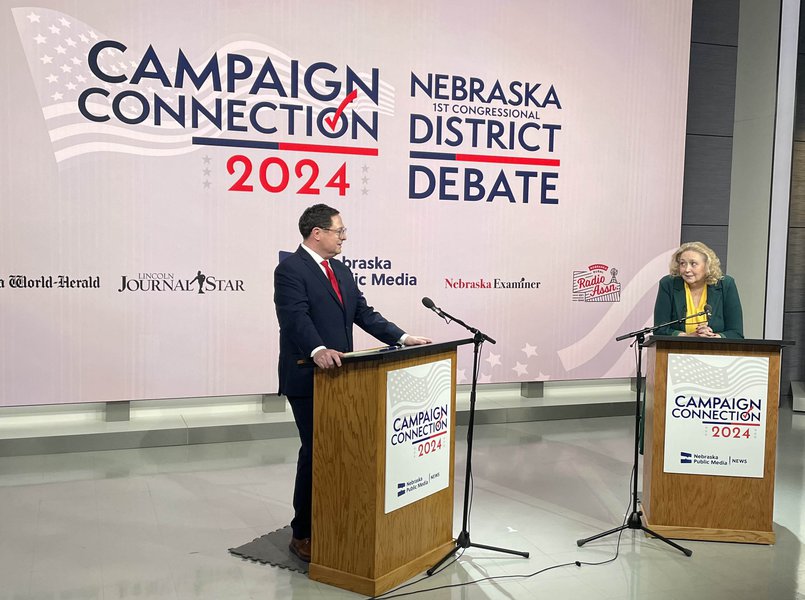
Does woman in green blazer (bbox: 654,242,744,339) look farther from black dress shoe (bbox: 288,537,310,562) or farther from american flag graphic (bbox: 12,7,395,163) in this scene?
american flag graphic (bbox: 12,7,395,163)

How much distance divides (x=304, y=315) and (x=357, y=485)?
2.58 ft

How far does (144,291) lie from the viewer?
19.3 ft

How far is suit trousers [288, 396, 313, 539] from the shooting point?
3.80 m

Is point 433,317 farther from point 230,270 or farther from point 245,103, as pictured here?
point 245,103

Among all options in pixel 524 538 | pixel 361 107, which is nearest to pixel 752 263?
pixel 361 107

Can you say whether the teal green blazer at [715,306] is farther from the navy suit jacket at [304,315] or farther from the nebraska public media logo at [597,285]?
the nebraska public media logo at [597,285]

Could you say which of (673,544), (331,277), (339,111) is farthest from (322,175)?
(673,544)

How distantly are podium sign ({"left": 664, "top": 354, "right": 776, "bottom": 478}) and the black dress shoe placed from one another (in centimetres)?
184

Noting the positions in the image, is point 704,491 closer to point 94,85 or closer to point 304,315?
point 304,315

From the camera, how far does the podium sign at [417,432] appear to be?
349 centimetres

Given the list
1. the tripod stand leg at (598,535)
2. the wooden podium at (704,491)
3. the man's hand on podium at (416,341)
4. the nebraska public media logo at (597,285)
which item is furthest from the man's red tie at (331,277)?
the nebraska public media logo at (597,285)

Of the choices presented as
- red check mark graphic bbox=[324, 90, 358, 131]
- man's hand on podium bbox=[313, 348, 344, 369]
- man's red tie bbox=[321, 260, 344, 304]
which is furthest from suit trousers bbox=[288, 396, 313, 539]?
red check mark graphic bbox=[324, 90, 358, 131]

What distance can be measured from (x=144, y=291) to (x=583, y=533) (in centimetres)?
336

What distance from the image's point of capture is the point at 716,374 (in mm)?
4199
